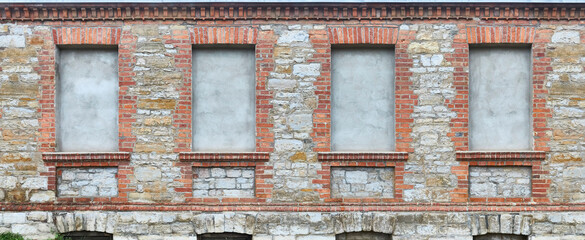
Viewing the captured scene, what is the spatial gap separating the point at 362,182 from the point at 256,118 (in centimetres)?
198

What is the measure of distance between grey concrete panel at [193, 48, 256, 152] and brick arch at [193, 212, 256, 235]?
1.07 metres

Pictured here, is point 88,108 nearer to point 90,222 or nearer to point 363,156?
point 90,222

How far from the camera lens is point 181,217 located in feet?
26.1

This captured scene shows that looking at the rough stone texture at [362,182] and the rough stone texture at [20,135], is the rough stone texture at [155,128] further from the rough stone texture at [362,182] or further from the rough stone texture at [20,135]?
the rough stone texture at [362,182]

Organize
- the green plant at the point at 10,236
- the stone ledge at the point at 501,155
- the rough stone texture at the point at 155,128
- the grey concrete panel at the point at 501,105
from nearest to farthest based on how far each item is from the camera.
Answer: the green plant at the point at 10,236, the stone ledge at the point at 501,155, the rough stone texture at the point at 155,128, the grey concrete panel at the point at 501,105

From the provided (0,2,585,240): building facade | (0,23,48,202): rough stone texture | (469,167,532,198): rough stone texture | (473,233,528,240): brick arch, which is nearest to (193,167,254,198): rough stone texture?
(0,2,585,240): building facade

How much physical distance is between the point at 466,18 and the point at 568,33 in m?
1.64

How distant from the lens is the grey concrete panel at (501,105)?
8164 millimetres

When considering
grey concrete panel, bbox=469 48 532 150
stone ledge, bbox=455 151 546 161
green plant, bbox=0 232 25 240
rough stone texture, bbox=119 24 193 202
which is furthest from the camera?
grey concrete panel, bbox=469 48 532 150

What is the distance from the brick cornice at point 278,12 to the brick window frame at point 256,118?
0.99ft

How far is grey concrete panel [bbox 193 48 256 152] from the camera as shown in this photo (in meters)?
8.20

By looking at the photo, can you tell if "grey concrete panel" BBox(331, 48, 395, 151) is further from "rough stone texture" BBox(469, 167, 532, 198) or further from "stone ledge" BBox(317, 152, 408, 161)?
"rough stone texture" BBox(469, 167, 532, 198)

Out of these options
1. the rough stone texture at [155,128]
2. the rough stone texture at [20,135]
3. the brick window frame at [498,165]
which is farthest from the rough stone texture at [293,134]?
the rough stone texture at [20,135]

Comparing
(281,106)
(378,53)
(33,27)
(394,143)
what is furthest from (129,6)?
(394,143)
